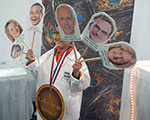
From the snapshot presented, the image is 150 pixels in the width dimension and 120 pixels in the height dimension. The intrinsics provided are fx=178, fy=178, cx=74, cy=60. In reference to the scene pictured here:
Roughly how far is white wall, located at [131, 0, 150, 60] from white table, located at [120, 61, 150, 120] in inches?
16.6

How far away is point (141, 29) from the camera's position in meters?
1.76

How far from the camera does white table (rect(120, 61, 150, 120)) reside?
1248mm

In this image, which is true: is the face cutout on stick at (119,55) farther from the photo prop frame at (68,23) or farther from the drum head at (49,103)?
the drum head at (49,103)

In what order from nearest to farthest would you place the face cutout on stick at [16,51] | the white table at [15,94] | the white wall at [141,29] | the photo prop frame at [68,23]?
the photo prop frame at [68,23] < the face cutout on stick at [16,51] < the white wall at [141,29] < the white table at [15,94]

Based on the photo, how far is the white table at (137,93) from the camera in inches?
49.1

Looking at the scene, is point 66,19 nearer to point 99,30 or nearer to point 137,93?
point 99,30

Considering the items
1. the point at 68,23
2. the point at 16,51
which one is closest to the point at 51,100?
the point at 16,51

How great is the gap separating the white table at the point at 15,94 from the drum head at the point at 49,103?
1.70ft

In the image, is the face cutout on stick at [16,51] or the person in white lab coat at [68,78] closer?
the person in white lab coat at [68,78]

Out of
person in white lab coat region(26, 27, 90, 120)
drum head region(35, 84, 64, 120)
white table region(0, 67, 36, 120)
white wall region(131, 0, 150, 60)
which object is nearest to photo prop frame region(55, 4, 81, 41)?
person in white lab coat region(26, 27, 90, 120)

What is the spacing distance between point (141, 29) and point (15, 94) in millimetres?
1539

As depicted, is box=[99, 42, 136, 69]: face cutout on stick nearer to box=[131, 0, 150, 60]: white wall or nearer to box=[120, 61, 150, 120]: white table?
box=[120, 61, 150, 120]: white table

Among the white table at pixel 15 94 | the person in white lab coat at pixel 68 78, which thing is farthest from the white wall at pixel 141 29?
the white table at pixel 15 94

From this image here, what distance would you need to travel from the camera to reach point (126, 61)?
1.06 metres
